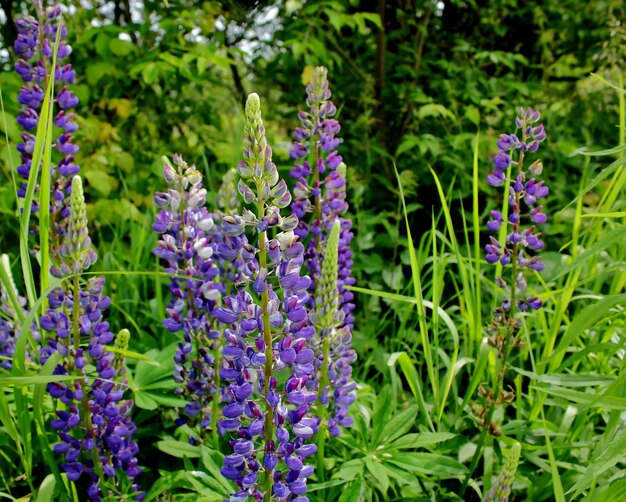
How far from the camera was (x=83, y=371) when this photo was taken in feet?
5.77

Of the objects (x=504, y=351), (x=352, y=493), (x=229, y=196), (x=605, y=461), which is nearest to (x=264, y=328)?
(x=352, y=493)

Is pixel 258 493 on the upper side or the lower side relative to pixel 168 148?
lower

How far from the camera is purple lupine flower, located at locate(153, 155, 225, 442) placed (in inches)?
74.0

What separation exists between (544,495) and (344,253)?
3.39 ft

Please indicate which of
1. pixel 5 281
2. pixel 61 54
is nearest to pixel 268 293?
pixel 5 281

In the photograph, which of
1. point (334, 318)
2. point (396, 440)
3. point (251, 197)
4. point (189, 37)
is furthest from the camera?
point (189, 37)

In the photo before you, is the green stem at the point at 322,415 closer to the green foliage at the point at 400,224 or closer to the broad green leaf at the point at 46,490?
the green foliage at the point at 400,224

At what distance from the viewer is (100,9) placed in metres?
5.28

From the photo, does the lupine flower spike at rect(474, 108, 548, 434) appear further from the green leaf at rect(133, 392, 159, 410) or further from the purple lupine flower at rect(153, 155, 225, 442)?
the green leaf at rect(133, 392, 159, 410)

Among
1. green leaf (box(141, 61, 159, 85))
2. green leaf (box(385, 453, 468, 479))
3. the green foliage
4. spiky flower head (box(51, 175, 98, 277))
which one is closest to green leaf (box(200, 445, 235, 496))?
the green foliage

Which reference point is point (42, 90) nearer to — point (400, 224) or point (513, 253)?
point (513, 253)

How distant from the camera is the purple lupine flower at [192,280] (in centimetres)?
188

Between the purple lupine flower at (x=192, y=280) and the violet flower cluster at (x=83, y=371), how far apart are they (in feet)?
0.76

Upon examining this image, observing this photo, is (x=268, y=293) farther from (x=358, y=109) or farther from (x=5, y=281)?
(x=358, y=109)
